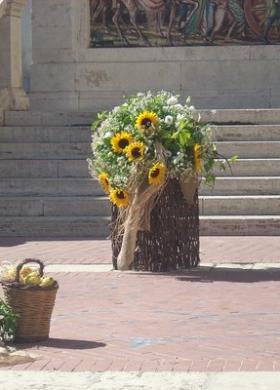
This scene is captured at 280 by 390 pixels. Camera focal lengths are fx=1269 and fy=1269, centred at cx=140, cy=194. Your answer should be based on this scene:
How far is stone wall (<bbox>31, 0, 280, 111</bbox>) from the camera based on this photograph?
73.0 ft

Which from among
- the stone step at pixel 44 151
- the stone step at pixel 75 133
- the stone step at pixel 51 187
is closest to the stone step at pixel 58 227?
the stone step at pixel 51 187

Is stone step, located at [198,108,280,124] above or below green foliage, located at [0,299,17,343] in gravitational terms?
above

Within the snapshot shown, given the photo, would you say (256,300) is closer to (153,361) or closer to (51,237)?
(153,361)

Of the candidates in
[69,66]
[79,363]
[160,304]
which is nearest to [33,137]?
[69,66]

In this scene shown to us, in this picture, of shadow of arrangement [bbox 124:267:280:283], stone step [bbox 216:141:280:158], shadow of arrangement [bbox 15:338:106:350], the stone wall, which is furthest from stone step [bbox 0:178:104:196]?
shadow of arrangement [bbox 15:338:106:350]

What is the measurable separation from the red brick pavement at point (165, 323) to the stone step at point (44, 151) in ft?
20.4

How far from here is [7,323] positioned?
8.55m

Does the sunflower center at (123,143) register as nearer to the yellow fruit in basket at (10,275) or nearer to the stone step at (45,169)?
the yellow fruit in basket at (10,275)

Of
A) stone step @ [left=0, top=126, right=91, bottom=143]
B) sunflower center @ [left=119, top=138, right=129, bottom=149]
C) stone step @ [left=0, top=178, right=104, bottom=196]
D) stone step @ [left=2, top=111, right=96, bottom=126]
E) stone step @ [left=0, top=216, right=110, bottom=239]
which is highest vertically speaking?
sunflower center @ [left=119, top=138, right=129, bottom=149]

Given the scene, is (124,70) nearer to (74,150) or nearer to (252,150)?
(74,150)

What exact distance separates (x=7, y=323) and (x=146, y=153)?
4087 mm

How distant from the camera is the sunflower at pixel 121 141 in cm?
1229

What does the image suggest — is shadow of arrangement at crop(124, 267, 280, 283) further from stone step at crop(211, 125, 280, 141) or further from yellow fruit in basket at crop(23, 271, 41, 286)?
stone step at crop(211, 125, 280, 141)

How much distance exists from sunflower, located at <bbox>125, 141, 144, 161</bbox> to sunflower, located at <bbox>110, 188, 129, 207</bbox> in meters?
0.37
